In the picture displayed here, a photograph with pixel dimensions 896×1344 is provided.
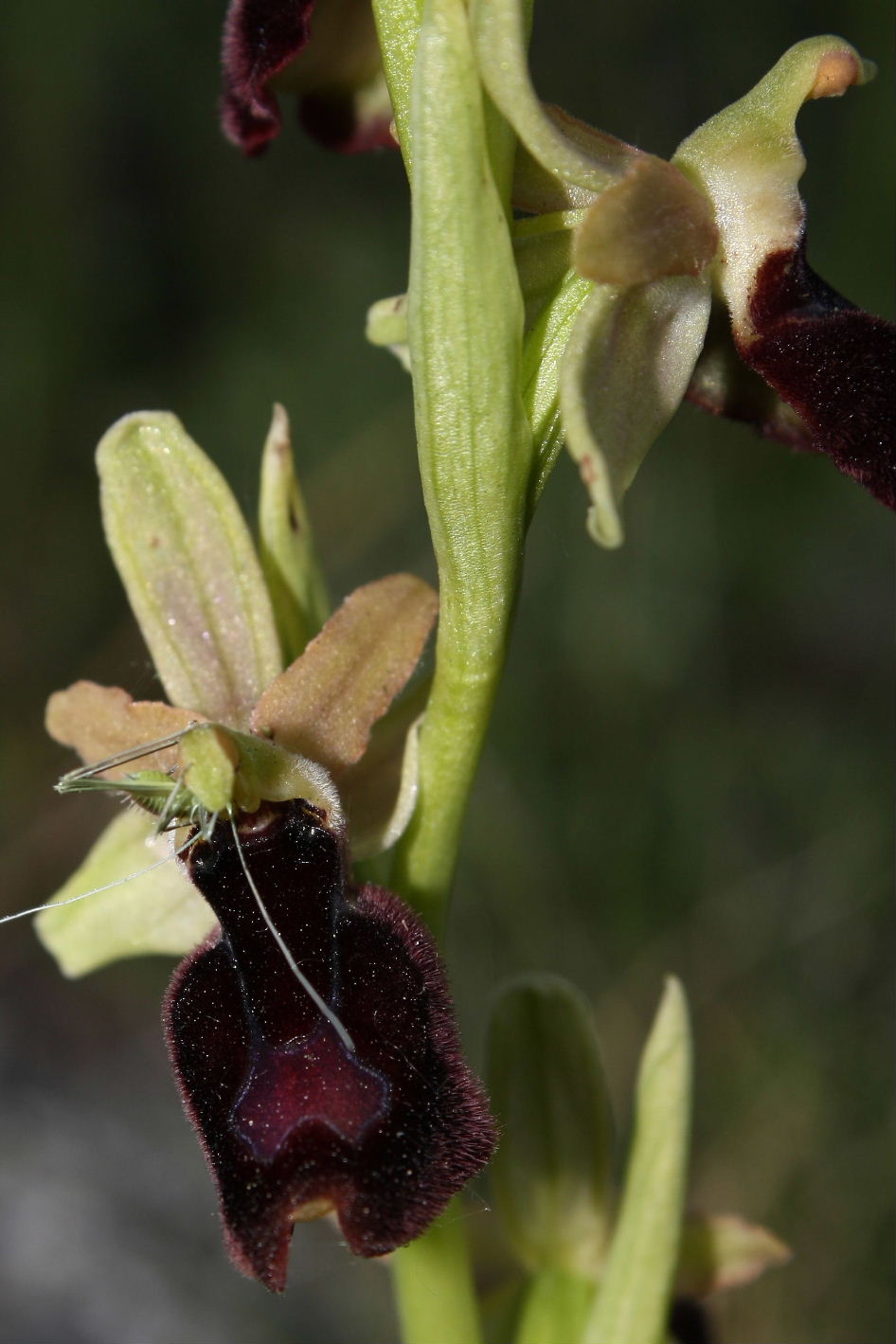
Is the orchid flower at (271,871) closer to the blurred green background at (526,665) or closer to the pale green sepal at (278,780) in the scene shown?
the pale green sepal at (278,780)

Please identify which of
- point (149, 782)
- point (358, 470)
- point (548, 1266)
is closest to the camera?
point (149, 782)

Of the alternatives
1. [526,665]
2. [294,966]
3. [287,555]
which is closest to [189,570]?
[287,555]

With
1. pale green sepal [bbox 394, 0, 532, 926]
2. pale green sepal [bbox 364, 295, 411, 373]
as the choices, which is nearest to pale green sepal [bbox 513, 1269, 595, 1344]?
pale green sepal [bbox 394, 0, 532, 926]

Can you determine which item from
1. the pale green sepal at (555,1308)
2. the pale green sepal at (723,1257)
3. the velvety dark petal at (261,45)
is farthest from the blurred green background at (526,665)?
the velvety dark petal at (261,45)

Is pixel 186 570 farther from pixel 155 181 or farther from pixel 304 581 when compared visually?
pixel 155 181

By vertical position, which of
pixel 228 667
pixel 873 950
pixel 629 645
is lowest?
pixel 873 950

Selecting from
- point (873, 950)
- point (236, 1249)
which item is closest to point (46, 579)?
point (873, 950)
